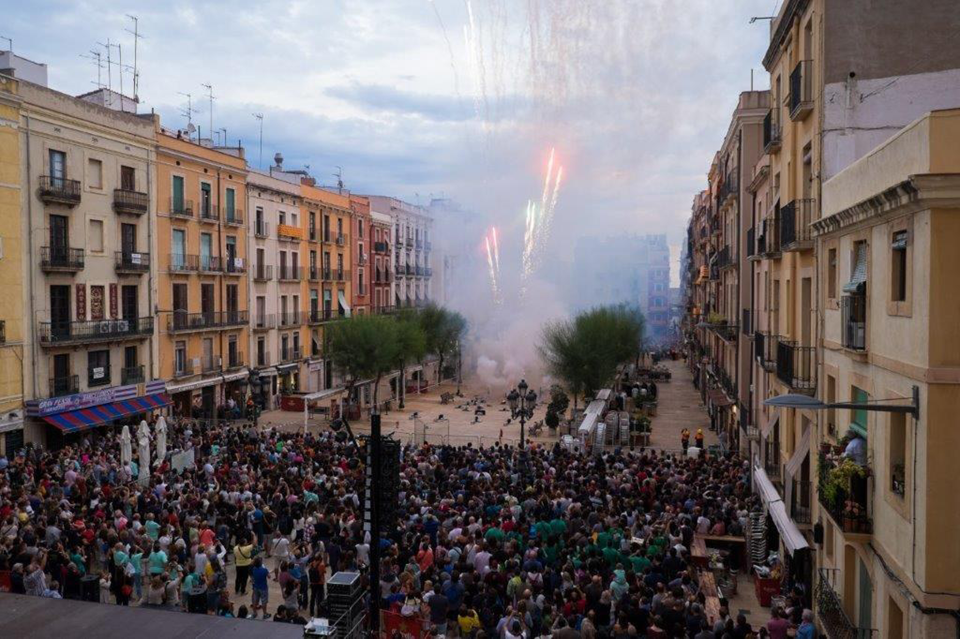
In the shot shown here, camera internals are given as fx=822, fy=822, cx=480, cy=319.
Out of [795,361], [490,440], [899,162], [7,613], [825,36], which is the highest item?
[825,36]

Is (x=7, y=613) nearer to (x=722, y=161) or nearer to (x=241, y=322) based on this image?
(x=241, y=322)

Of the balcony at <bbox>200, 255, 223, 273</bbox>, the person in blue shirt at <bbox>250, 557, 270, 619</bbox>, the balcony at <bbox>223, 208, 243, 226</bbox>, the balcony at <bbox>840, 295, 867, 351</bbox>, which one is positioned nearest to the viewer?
the balcony at <bbox>840, 295, 867, 351</bbox>

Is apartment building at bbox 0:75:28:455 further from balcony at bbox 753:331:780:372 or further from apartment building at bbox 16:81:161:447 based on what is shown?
balcony at bbox 753:331:780:372


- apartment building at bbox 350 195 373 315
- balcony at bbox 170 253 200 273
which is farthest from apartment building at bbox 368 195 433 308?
balcony at bbox 170 253 200 273

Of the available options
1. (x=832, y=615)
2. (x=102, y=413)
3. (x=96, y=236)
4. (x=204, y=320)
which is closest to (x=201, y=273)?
(x=204, y=320)

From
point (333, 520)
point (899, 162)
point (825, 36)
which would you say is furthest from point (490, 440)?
point (899, 162)

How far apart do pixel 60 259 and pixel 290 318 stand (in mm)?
18385

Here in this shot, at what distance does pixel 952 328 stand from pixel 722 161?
34672 millimetres

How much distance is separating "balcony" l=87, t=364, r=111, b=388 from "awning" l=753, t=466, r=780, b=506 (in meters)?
25.2

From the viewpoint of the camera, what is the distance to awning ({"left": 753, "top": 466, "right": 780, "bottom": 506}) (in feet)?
60.6

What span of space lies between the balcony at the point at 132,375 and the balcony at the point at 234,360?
7.04 meters

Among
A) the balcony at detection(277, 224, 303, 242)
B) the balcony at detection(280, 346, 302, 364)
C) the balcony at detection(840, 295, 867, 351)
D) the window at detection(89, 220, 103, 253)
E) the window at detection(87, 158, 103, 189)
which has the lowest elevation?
the balcony at detection(280, 346, 302, 364)

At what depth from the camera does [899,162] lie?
11.5 metres

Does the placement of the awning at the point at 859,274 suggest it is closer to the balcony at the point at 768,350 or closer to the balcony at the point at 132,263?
the balcony at the point at 768,350
